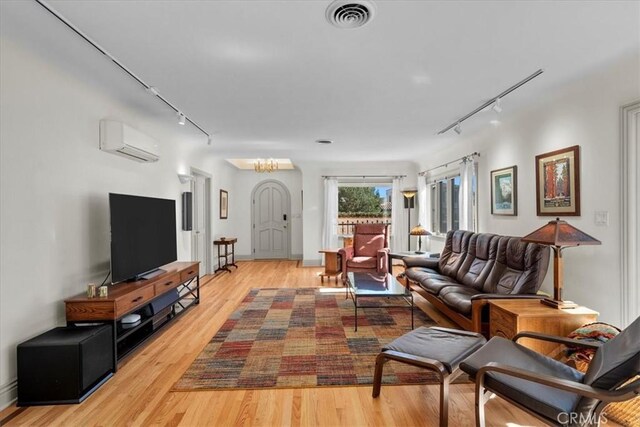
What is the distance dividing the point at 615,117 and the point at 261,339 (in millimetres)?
3619

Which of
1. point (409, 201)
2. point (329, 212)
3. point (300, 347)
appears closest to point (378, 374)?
point (300, 347)

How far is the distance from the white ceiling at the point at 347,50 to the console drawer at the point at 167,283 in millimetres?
1854

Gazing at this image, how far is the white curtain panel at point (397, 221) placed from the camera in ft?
23.9

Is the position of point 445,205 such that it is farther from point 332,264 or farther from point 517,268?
point 517,268

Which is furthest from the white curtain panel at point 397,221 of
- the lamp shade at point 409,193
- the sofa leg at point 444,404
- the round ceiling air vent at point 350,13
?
the round ceiling air vent at point 350,13

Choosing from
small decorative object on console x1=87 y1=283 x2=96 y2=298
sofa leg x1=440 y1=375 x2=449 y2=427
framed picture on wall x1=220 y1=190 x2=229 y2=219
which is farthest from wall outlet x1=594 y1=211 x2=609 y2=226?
framed picture on wall x1=220 y1=190 x2=229 y2=219

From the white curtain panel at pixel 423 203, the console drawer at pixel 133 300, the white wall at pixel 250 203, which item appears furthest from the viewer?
the white wall at pixel 250 203

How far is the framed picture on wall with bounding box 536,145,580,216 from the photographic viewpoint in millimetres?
2896

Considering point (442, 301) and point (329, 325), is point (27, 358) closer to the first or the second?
point (329, 325)

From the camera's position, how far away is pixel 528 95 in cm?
314

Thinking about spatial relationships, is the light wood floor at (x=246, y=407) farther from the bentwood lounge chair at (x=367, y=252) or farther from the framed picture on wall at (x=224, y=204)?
the framed picture on wall at (x=224, y=204)

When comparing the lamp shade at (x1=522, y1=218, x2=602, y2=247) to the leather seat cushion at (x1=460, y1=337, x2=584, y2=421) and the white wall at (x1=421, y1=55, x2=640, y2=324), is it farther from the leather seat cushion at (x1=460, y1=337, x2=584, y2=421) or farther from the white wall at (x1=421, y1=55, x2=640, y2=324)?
the leather seat cushion at (x1=460, y1=337, x2=584, y2=421)

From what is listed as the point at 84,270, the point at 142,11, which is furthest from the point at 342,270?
the point at 142,11

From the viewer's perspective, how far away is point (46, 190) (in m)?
2.42
